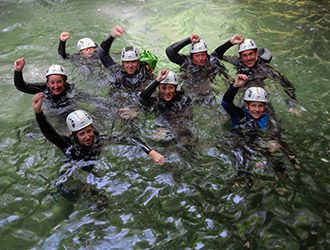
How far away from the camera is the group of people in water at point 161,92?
7082mm

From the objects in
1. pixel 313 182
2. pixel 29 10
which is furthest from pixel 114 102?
pixel 29 10

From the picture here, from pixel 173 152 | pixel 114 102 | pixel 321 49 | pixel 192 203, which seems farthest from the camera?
pixel 321 49

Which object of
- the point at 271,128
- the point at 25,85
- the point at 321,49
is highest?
the point at 25,85

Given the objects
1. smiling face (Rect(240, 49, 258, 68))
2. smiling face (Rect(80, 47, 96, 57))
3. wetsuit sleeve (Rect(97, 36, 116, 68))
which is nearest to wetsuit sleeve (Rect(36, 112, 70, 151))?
wetsuit sleeve (Rect(97, 36, 116, 68))

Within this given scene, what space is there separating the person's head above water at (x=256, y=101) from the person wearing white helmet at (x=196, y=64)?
2194 mm

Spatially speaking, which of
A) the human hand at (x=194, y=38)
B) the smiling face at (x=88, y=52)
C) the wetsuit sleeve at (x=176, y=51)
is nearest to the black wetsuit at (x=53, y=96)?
the smiling face at (x=88, y=52)

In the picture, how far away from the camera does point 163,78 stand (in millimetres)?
7664

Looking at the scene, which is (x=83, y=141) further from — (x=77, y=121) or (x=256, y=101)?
(x=256, y=101)

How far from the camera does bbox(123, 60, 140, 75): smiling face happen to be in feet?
31.5

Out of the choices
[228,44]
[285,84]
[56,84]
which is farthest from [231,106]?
[56,84]

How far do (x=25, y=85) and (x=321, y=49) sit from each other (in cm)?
940

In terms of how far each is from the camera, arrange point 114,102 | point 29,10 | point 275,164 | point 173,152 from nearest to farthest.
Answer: point 275,164 → point 173,152 → point 114,102 → point 29,10

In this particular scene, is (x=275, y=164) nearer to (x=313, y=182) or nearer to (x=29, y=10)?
(x=313, y=182)

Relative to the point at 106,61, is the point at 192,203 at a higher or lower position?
lower
